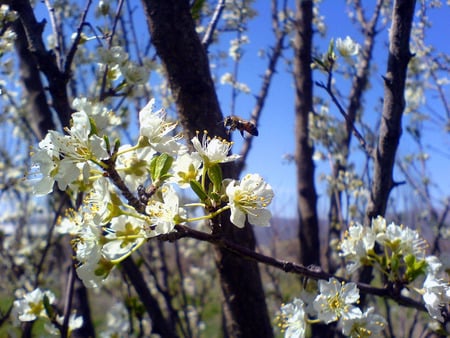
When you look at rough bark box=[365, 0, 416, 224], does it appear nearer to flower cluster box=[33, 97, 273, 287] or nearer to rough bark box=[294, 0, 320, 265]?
flower cluster box=[33, 97, 273, 287]

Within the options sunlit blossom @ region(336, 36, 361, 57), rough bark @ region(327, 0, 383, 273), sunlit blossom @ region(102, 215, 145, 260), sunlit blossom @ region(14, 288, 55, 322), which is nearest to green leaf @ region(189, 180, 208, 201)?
sunlit blossom @ region(102, 215, 145, 260)

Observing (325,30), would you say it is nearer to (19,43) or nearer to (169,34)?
(19,43)

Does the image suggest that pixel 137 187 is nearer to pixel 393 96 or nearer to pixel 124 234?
pixel 124 234

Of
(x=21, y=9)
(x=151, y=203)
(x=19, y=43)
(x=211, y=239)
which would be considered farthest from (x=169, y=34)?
(x=19, y=43)

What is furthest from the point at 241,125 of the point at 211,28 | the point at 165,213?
the point at 211,28

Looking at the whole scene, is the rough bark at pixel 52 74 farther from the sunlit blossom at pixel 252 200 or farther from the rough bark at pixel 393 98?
the rough bark at pixel 393 98

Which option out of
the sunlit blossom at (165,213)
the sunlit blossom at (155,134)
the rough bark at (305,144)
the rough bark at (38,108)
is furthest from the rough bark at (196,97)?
the rough bark at (305,144)
